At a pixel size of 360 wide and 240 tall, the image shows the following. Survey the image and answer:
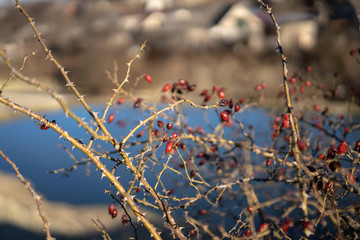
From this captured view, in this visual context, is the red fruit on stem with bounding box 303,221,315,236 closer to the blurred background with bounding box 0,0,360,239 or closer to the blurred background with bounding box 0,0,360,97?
the blurred background with bounding box 0,0,360,239

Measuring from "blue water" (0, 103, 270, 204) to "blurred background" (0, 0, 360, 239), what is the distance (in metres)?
0.02

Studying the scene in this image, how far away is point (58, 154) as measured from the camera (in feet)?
15.3

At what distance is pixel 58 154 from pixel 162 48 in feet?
24.5

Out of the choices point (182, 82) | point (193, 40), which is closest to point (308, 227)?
point (182, 82)

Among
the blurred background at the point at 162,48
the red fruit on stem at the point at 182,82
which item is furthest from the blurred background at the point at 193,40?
the red fruit on stem at the point at 182,82

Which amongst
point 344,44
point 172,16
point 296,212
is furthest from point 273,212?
point 172,16

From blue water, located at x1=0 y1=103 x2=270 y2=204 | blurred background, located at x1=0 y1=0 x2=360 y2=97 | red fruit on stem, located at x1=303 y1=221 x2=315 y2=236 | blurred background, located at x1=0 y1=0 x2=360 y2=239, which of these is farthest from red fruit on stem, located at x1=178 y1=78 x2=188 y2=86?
blurred background, located at x1=0 y1=0 x2=360 y2=97

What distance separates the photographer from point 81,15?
14.7 metres

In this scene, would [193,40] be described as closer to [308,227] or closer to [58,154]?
[58,154]

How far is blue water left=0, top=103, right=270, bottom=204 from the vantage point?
3.68 m

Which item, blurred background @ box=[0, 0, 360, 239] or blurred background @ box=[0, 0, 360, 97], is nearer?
blurred background @ box=[0, 0, 360, 239]

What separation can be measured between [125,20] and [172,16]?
80.7 inches

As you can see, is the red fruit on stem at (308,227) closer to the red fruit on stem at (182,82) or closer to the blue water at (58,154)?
the red fruit on stem at (182,82)

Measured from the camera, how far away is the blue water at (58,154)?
3.68 metres
